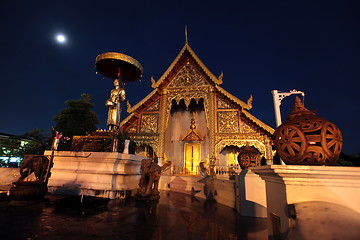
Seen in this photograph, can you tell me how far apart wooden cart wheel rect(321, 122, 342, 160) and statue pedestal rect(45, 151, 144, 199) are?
4.38 meters

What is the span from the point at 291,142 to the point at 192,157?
34.8 ft

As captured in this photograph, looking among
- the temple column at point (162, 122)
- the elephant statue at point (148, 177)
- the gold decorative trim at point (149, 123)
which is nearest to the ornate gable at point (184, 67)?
the temple column at point (162, 122)

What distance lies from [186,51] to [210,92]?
3.62 m

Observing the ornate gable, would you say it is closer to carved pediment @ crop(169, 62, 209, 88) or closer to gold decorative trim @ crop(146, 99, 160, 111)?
carved pediment @ crop(169, 62, 209, 88)

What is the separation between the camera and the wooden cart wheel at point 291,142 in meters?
1.60

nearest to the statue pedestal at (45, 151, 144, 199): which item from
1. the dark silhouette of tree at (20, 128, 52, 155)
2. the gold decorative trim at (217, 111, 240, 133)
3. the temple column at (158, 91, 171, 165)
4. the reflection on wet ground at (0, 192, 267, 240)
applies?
the reflection on wet ground at (0, 192, 267, 240)

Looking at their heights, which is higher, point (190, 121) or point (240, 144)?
point (190, 121)

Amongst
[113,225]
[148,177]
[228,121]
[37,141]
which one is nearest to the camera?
[113,225]

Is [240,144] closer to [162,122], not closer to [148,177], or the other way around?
[162,122]

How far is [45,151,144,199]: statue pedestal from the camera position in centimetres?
441

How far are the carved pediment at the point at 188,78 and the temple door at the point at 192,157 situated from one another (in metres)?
4.43

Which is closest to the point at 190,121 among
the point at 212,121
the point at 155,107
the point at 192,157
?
the point at 212,121

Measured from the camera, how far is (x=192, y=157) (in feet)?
39.2

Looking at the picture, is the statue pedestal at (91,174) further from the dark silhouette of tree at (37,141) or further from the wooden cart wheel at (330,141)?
the dark silhouette of tree at (37,141)
